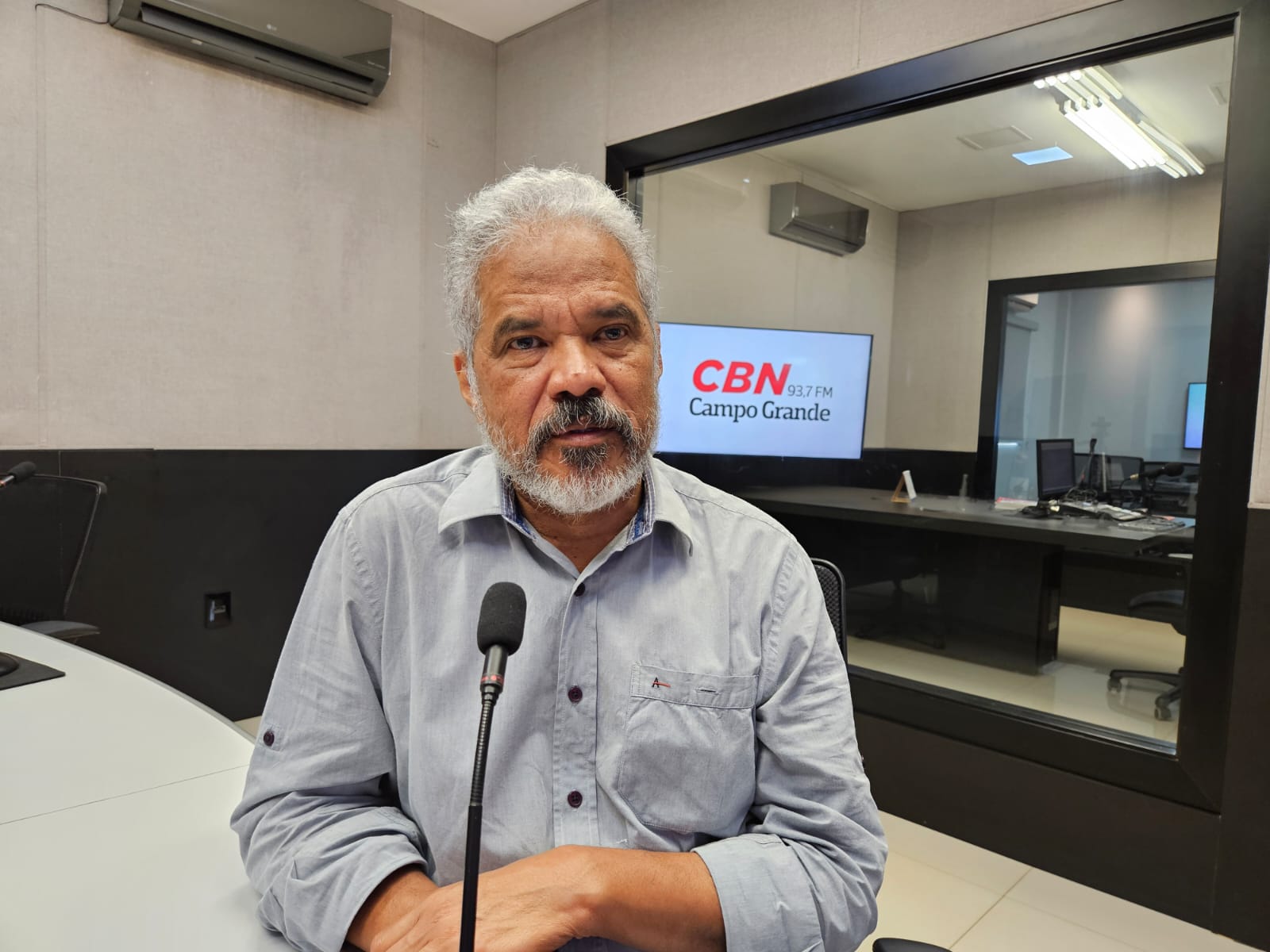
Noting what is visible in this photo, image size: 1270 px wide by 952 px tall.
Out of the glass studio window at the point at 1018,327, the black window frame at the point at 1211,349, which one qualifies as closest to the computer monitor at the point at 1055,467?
the glass studio window at the point at 1018,327

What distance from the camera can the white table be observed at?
83cm

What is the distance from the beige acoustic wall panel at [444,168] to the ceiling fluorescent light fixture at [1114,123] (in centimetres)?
254

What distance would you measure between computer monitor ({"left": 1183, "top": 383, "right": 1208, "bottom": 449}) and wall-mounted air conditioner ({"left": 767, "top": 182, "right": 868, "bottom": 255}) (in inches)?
70.1

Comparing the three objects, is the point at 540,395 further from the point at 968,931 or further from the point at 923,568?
the point at 923,568

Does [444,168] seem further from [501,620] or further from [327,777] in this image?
[501,620]

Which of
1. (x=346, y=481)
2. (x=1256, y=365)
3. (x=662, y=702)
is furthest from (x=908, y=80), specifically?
(x=346, y=481)

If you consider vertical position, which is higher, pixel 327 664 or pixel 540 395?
pixel 540 395

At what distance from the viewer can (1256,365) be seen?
2.05 metres

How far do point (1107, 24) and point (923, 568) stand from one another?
204 centimetres

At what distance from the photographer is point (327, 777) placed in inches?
35.6

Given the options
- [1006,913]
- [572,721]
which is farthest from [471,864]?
[1006,913]

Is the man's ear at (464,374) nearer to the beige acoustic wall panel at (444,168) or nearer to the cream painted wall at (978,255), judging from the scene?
the cream painted wall at (978,255)

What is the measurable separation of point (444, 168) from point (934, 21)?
232cm

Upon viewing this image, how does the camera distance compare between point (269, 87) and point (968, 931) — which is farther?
point (269, 87)
